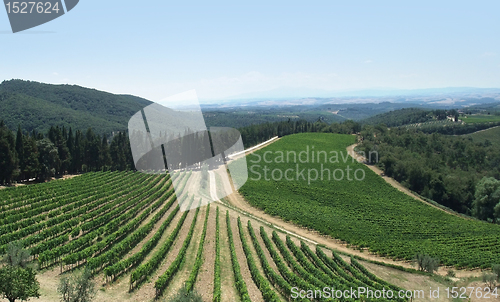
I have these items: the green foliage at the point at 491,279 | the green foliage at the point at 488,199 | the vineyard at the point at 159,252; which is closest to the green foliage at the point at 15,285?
the vineyard at the point at 159,252

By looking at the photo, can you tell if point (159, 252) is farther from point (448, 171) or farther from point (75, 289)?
point (448, 171)

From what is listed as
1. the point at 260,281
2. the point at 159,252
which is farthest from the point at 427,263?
the point at 159,252

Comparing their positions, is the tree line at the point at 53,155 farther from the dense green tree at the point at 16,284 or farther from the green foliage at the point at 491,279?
the green foliage at the point at 491,279

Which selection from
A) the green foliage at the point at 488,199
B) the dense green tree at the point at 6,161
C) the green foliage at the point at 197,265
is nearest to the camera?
the green foliage at the point at 197,265

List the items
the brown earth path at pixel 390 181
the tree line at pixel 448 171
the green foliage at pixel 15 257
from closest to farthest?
the green foliage at pixel 15 257, the tree line at pixel 448 171, the brown earth path at pixel 390 181

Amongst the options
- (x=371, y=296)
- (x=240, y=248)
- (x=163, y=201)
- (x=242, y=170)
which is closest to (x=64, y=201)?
(x=163, y=201)

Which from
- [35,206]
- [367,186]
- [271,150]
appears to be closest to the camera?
[35,206]

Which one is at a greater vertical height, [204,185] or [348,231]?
[204,185]

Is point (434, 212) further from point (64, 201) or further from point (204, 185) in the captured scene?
point (64, 201)
